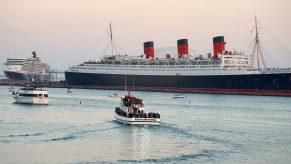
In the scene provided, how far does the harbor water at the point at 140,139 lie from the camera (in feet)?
91.5

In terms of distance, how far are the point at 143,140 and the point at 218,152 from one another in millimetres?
5375

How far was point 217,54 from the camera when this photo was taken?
9919cm

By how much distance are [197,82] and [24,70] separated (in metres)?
74.7

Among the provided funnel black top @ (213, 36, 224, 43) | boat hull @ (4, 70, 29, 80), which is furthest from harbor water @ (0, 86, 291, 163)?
boat hull @ (4, 70, 29, 80)

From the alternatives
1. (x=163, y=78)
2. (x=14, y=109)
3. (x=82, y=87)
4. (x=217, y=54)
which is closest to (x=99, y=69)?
(x=82, y=87)

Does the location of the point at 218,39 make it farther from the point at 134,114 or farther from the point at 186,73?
the point at 134,114

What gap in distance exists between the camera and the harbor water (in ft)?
91.5

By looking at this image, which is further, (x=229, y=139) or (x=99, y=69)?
(x=99, y=69)

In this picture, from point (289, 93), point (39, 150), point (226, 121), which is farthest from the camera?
point (289, 93)

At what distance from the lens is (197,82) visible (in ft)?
323

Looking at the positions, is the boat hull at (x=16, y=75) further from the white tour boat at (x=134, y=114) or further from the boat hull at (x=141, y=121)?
the boat hull at (x=141, y=121)

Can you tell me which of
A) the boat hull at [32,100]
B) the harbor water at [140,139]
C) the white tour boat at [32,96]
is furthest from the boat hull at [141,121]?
the white tour boat at [32,96]

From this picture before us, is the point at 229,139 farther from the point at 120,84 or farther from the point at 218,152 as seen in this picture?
the point at 120,84

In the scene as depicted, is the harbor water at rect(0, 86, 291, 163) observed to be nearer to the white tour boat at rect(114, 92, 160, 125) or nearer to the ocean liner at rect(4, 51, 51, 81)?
the white tour boat at rect(114, 92, 160, 125)
